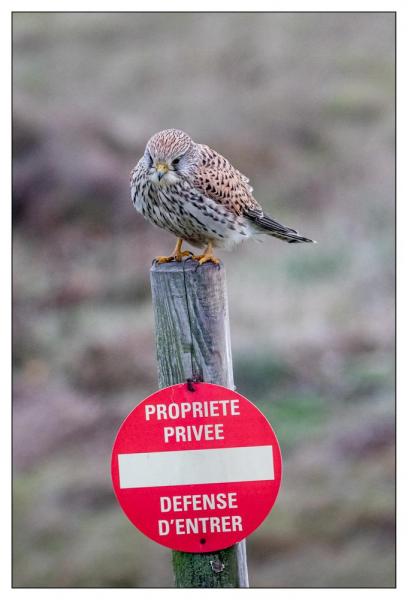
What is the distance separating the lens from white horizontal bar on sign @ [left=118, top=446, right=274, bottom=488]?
9.07 ft

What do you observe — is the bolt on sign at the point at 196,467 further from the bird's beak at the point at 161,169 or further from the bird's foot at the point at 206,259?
the bird's beak at the point at 161,169

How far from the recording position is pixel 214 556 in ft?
9.20

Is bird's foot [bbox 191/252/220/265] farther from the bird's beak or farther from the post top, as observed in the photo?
the bird's beak

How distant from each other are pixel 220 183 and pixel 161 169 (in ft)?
1.20

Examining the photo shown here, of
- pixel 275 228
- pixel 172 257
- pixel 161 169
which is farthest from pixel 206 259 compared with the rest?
pixel 275 228

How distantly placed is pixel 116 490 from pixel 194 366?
1.51 ft

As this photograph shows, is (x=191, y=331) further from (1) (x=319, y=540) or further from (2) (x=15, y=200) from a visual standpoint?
(2) (x=15, y=200)

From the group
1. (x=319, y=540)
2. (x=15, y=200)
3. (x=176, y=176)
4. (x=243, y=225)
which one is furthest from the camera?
(x=15, y=200)

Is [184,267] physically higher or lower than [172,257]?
lower

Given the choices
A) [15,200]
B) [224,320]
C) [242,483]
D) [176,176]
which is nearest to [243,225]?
[176,176]

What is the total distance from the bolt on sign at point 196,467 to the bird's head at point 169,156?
1077 mm

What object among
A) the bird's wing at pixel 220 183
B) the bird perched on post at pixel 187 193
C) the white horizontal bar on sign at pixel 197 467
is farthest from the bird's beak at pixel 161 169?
the white horizontal bar on sign at pixel 197 467

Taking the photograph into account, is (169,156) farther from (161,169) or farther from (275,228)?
(275,228)

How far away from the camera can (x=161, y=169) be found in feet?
11.3
